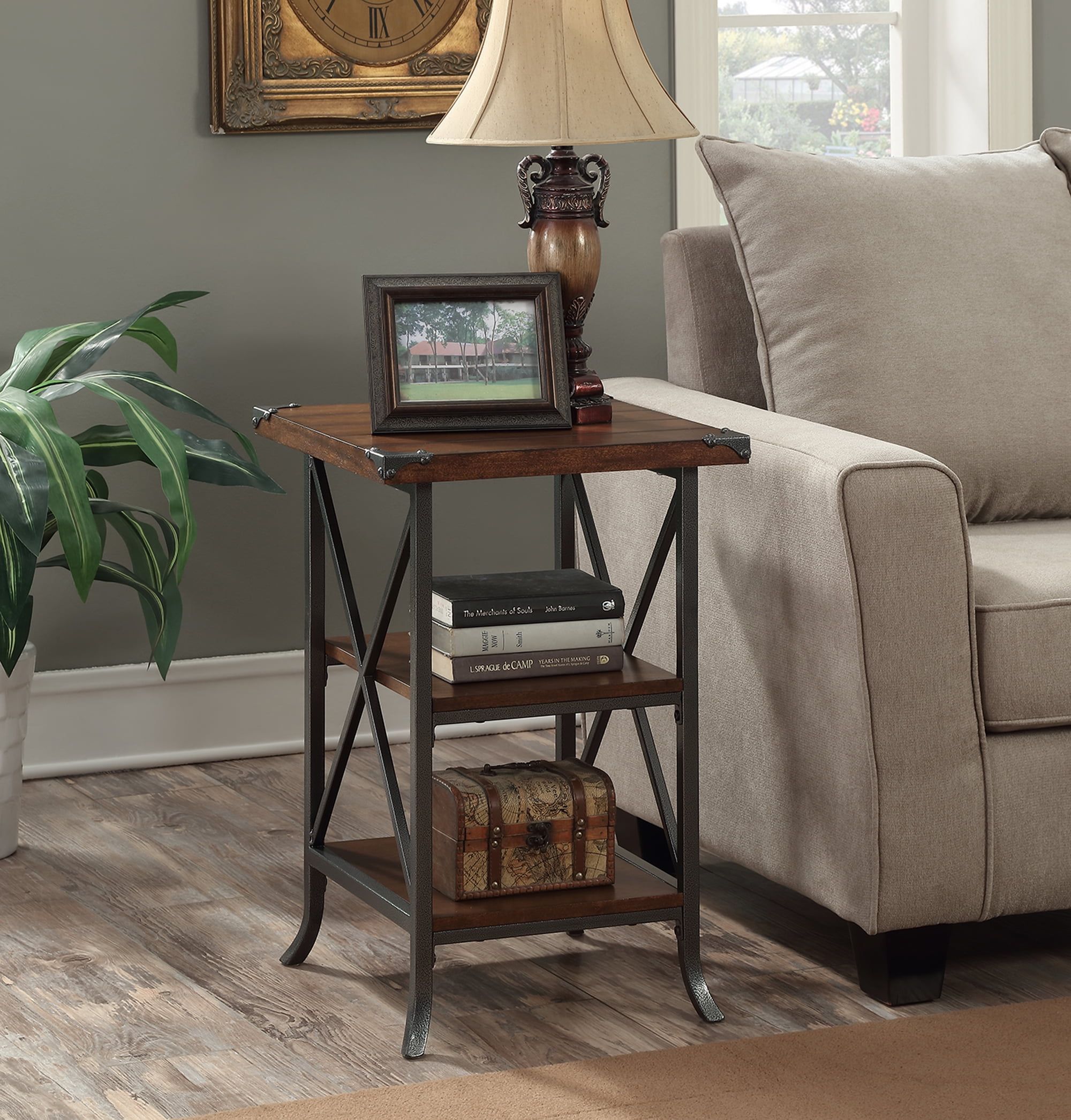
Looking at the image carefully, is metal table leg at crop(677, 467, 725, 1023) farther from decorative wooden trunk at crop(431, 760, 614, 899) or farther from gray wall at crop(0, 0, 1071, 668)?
gray wall at crop(0, 0, 1071, 668)

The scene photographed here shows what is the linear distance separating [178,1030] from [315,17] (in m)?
1.81

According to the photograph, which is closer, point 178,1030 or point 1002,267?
point 178,1030

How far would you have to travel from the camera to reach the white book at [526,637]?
1.95 metres

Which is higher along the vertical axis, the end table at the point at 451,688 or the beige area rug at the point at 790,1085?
the end table at the point at 451,688

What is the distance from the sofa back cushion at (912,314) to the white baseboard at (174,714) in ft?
3.21

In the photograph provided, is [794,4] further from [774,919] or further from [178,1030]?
[178,1030]

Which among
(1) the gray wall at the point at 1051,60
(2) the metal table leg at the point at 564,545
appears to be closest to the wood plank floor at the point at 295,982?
(2) the metal table leg at the point at 564,545

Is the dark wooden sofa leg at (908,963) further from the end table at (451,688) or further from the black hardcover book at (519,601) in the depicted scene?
the black hardcover book at (519,601)

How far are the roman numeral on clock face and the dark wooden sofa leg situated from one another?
1.83m

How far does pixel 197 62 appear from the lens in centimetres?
302

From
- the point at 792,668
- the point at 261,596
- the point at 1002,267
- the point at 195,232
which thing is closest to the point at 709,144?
the point at 1002,267

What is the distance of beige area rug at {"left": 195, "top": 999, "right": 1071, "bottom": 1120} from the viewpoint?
5.80 feet

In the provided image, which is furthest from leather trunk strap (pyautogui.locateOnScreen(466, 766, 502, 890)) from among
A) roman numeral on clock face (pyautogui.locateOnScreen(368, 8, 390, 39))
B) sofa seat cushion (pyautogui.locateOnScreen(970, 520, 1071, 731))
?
roman numeral on clock face (pyautogui.locateOnScreen(368, 8, 390, 39))

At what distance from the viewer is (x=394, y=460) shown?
1.82 metres
